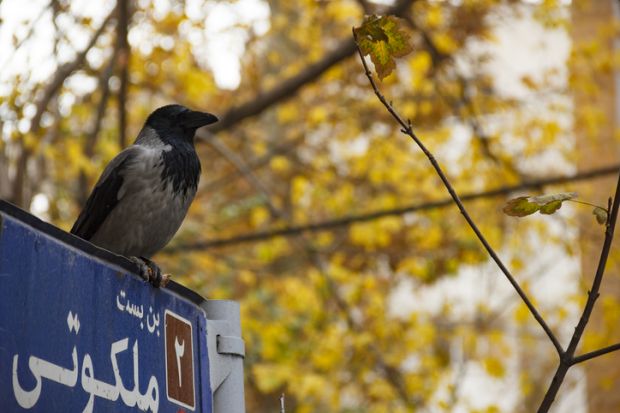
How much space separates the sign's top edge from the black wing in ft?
5.44

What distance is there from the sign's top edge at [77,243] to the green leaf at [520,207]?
76 centimetres

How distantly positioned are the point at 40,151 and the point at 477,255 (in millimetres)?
4095

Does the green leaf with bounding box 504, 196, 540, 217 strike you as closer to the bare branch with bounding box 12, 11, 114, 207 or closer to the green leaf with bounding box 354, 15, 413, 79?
the green leaf with bounding box 354, 15, 413, 79

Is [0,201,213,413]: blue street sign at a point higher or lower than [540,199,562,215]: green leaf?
lower

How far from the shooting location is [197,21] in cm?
813

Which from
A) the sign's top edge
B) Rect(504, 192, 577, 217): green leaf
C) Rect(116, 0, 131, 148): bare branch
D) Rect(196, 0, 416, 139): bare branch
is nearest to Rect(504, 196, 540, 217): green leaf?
Rect(504, 192, 577, 217): green leaf

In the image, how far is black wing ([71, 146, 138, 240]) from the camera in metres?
3.97

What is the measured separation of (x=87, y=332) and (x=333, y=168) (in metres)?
8.54

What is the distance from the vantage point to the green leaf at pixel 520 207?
91.0 inches

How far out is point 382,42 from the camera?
2447 mm

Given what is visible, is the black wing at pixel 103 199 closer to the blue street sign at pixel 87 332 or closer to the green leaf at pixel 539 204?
the blue street sign at pixel 87 332

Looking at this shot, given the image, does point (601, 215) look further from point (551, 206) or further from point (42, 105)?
point (42, 105)

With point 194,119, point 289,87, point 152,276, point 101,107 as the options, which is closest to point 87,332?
point 152,276

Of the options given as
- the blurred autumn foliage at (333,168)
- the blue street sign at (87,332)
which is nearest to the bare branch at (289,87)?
the blurred autumn foliage at (333,168)
